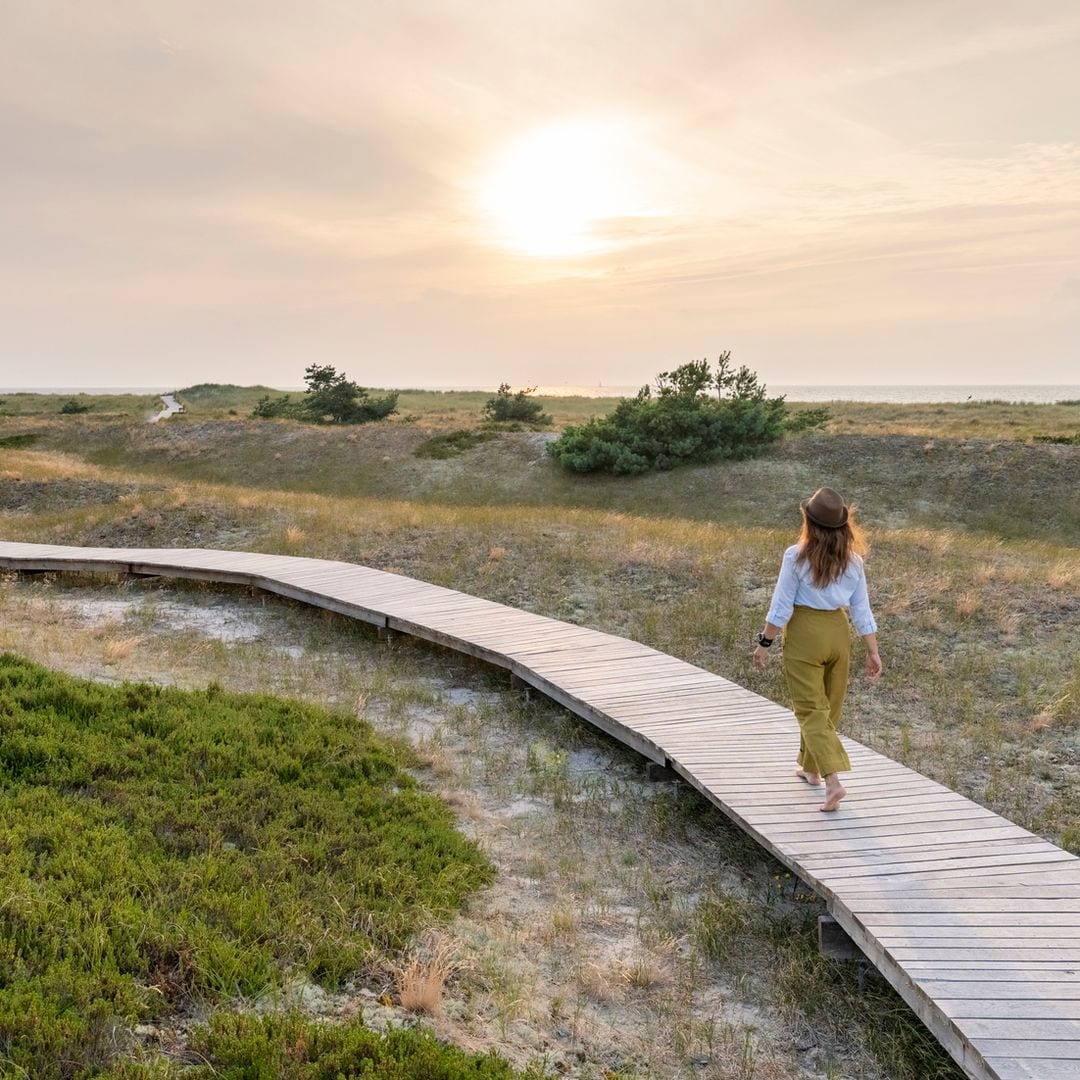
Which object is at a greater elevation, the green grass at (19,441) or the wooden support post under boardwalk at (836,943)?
the green grass at (19,441)

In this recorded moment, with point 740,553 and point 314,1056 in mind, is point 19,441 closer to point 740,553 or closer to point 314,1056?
point 740,553

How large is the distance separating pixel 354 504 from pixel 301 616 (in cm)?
1024

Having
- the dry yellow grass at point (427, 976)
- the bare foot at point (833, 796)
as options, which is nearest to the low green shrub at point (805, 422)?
the bare foot at point (833, 796)

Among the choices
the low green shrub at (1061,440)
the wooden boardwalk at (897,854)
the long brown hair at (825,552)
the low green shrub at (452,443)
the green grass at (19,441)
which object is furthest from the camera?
the green grass at (19,441)

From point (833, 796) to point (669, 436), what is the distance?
27.7 meters

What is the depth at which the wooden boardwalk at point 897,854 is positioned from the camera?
3750 millimetres

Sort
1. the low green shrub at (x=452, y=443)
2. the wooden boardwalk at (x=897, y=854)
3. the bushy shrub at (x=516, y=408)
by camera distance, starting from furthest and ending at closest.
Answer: the bushy shrub at (x=516, y=408) → the low green shrub at (x=452, y=443) → the wooden boardwalk at (x=897, y=854)

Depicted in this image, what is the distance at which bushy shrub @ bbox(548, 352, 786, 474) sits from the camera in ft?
103

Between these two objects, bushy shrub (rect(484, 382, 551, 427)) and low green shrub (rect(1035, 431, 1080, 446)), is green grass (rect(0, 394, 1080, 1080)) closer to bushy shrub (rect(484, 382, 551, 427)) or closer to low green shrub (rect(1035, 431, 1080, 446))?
low green shrub (rect(1035, 431, 1080, 446))

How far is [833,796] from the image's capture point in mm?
5648

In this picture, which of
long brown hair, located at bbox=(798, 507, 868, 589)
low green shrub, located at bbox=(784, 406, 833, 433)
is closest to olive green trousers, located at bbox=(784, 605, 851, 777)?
long brown hair, located at bbox=(798, 507, 868, 589)

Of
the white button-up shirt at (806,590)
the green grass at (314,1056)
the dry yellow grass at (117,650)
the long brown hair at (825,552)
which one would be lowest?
the green grass at (314,1056)

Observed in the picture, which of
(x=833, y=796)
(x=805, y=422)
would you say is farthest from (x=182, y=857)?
(x=805, y=422)

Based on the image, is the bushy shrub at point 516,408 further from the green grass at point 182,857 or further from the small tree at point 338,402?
the green grass at point 182,857
